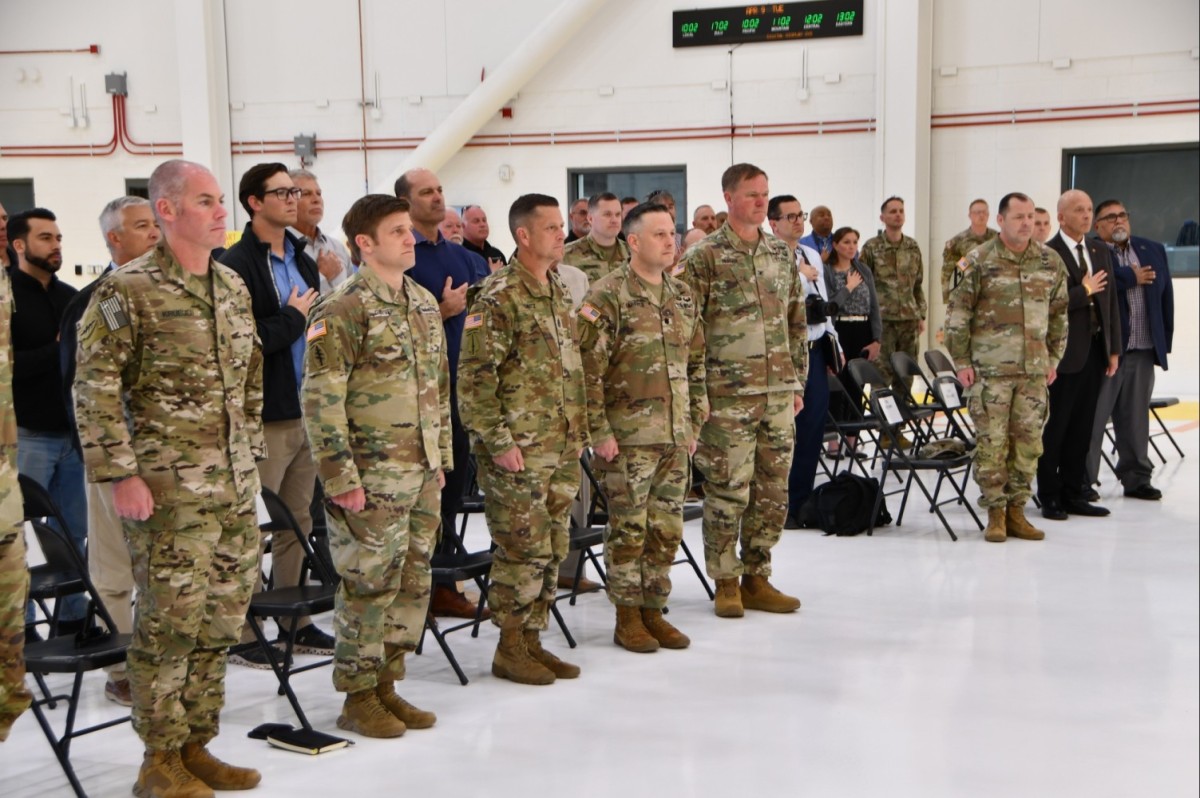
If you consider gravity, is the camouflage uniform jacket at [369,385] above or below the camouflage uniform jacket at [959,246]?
below

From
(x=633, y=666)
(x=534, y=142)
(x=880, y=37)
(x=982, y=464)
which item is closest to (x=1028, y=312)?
(x=982, y=464)

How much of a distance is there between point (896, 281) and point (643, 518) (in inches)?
235

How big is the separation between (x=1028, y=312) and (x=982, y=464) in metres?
0.77

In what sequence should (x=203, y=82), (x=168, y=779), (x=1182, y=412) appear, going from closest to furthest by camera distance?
(x=168, y=779) → (x=1182, y=412) → (x=203, y=82)

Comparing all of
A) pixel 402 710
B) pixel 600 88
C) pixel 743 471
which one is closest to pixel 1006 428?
pixel 743 471

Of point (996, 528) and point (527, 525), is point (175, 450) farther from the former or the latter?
point (996, 528)

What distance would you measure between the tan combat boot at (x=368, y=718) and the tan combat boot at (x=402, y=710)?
1.3 inches

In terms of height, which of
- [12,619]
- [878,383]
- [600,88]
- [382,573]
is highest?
[600,88]

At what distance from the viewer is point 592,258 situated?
5.80 meters

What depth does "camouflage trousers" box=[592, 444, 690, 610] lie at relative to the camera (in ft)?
14.3

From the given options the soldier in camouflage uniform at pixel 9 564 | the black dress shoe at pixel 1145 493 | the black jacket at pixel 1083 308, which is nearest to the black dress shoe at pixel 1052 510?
the black jacket at pixel 1083 308

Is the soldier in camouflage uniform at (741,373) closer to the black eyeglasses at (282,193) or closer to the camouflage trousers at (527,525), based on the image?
the camouflage trousers at (527,525)

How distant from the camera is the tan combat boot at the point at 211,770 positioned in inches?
125

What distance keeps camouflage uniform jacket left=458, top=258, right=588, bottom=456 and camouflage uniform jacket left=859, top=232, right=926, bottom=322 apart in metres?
6.12
